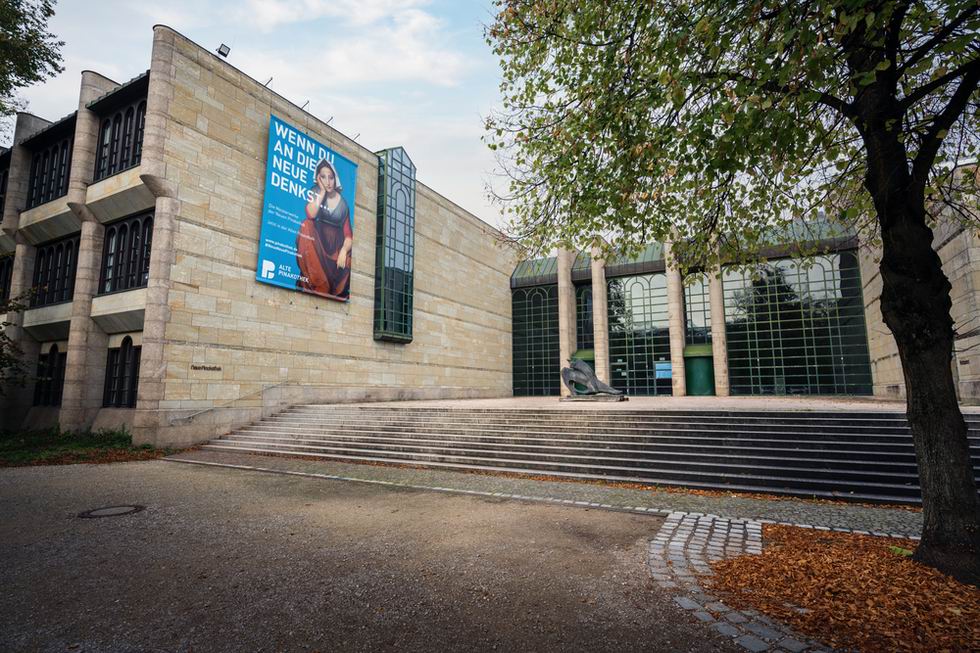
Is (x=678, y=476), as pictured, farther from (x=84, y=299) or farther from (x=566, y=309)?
(x=566, y=309)

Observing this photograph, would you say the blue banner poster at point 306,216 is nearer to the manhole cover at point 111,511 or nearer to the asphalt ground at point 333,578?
the manhole cover at point 111,511

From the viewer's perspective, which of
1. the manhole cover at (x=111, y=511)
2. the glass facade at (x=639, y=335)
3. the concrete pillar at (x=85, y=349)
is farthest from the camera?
the glass facade at (x=639, y=335)

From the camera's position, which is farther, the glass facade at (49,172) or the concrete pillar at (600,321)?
the concrete pillar at (600,321)

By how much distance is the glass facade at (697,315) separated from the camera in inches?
1218

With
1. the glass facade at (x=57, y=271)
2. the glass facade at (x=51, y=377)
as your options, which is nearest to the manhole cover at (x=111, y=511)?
the glass facade at (x=51, y=377)

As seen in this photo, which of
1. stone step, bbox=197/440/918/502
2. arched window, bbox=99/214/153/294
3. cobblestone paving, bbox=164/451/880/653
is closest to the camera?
cobblestone paving, bbox=164/451/880/653

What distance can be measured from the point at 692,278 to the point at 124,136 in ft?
67.8

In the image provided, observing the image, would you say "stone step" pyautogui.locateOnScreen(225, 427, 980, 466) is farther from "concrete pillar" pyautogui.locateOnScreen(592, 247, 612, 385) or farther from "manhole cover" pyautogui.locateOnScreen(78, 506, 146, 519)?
"concrete pillar" pyautogui.locateOnScreen(592, 247, 612, 385)

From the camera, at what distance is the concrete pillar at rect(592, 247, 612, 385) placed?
31.9 m

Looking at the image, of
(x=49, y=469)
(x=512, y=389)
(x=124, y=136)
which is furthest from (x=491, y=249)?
(x=49, y=469)

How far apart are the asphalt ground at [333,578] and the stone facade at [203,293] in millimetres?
8321

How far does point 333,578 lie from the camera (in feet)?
15.4

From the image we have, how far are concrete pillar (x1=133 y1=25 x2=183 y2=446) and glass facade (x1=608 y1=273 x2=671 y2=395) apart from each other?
26.3 m

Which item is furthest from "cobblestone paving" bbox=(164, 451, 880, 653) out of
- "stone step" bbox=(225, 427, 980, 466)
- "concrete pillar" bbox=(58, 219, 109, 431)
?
"concrete pillar" bbox=(58, 219, 109, 431)
